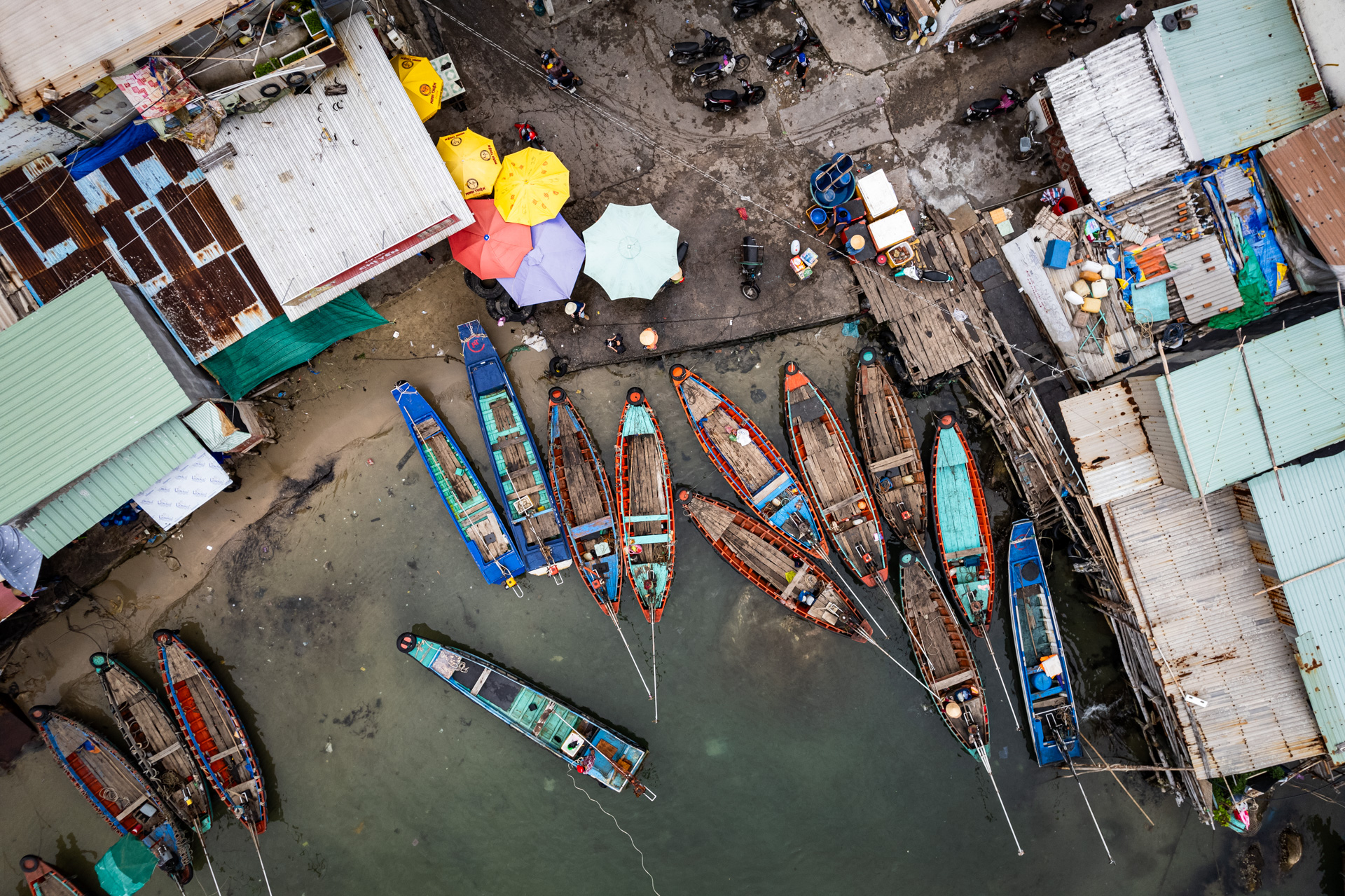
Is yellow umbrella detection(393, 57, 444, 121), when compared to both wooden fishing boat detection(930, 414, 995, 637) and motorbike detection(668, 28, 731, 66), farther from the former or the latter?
wooden fishing boat detection(930, 414, 995, 637)

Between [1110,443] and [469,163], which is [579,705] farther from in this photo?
[1110,443]

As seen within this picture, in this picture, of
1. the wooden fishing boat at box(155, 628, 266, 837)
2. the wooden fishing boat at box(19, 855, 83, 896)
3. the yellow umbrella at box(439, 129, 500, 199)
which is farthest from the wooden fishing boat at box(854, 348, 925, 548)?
the wooden fishing boat at box(19, 855, 83, 896)

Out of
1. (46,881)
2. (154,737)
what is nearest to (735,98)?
(154,737)

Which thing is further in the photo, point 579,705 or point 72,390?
point 579,705

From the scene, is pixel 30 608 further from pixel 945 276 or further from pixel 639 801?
pixel 945 276

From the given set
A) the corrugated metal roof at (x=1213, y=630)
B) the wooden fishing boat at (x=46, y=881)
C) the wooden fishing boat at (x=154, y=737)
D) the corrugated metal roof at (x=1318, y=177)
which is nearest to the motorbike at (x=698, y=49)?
the corrugated metal roof at (x=1318, y=177)

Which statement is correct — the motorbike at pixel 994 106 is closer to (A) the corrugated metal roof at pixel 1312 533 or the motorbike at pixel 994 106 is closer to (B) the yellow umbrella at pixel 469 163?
(A) the corrugated metal roof at pixel 1312 533
